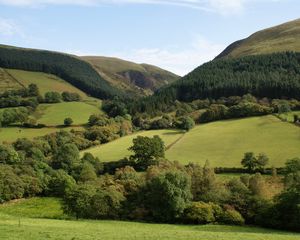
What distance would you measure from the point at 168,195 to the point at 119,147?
64.9m

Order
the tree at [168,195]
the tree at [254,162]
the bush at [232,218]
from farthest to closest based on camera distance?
the tree at [254,162]
the tree at [168,195]
the bush at [232,218]

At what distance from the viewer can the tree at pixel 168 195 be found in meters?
68.2

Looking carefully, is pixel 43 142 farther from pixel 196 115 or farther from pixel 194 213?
pixel 194 213

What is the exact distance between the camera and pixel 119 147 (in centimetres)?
13238

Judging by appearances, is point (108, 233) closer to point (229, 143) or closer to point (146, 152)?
point (146, 152)

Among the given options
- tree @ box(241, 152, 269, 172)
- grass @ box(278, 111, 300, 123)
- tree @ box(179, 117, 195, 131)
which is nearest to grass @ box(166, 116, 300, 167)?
tree @ box(241, 152, 269, 172)

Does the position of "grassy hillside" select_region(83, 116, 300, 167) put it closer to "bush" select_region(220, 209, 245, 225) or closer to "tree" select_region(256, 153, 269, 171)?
"tree" select_region(256, 153, 269, 171)

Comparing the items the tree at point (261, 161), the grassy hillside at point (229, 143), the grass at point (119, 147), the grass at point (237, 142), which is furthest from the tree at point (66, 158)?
the tree at point (261, 161)

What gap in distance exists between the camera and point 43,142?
142 m

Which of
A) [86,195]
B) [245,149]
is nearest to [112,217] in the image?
[86,195]

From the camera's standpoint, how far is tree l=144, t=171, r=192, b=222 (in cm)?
6819

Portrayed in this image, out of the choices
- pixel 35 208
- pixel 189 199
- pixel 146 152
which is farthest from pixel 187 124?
pixel 189 199

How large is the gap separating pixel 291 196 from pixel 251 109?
313ft

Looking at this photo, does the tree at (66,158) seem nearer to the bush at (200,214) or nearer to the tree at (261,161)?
the tree at (261,161)
